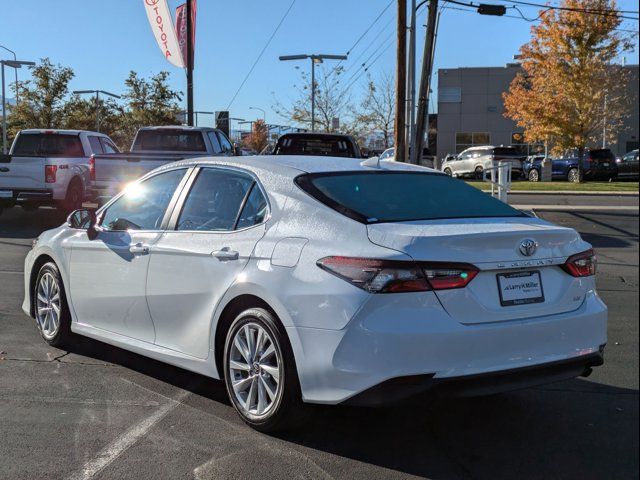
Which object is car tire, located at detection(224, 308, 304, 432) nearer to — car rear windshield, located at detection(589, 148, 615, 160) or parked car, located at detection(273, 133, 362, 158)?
parked car, located at detection(273, 133, 362, 158)

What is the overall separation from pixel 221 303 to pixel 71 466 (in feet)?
4.06

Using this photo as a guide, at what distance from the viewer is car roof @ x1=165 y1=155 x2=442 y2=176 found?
4.52 meters

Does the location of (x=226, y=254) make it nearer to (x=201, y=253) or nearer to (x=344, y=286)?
(x=201, y=253)

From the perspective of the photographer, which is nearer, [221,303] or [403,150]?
[221,303]

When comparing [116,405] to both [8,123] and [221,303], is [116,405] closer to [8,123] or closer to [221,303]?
[221,303]

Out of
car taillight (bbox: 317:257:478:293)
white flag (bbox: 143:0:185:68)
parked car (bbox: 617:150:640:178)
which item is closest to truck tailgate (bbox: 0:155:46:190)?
white flag (bbox: 143:0:185:68)

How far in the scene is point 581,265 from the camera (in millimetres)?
3926

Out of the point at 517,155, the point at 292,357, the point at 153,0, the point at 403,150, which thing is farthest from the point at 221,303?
the point at 517,155

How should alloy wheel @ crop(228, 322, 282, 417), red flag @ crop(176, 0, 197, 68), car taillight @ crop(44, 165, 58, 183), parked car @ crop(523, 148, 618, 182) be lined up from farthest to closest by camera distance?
parked car @ crop(523, 148, 618, 182) < red flag @ crop(176, 0, 197, 68) < car taillight @ crop(44, 165, 58, 183) < alloy wheel @ crop(228, 322, 282, 417)

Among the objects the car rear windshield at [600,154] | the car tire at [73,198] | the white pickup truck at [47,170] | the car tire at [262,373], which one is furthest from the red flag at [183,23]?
the car rear windshield at [600,154]

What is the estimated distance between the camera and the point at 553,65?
30156 millimetres

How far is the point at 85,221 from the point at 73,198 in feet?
34.9

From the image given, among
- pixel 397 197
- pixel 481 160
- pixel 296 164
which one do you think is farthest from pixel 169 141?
pixel 481 160

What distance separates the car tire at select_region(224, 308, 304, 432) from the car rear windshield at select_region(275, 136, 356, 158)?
11359 millimetres
